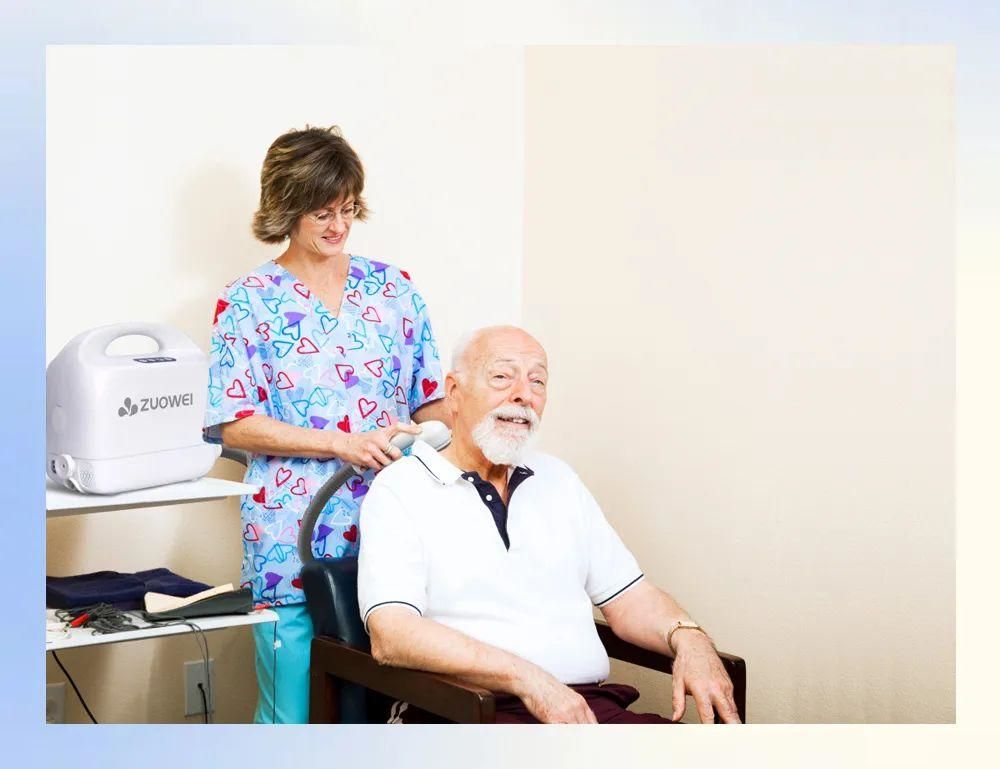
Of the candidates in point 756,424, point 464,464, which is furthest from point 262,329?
point 756,424

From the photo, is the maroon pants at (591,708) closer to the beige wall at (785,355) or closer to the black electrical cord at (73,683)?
the beige wall at (785,355)

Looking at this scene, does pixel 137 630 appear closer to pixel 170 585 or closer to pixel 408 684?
pixel 170 585

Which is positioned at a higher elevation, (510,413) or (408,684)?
(510,413)

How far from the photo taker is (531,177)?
416cm

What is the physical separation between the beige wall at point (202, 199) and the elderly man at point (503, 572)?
104 cm

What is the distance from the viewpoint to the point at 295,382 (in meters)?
3.14

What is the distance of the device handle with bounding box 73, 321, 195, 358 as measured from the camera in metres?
2.86

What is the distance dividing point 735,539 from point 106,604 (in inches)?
63.5

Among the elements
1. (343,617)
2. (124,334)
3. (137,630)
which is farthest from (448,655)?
(124,334)

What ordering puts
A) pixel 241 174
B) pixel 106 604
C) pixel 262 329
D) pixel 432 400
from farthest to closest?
pixel 241 174, pixel 432 400, pixel 262 329, pixel 106 604

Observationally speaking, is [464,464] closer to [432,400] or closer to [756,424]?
[432,400]

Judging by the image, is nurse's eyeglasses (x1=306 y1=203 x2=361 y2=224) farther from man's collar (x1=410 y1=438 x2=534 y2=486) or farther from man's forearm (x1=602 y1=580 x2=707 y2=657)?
man's forearm (x1=602 y1=580 x2=707 y2=657)

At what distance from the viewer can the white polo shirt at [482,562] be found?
281cm

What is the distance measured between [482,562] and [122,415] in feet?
2.88
